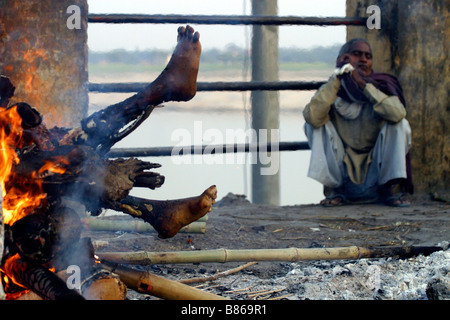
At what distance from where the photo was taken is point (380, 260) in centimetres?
314

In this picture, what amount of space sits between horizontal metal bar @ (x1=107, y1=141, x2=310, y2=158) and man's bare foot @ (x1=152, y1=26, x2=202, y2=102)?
273 cm

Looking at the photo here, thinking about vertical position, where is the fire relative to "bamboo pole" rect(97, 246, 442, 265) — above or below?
above

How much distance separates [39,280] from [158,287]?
0.44m

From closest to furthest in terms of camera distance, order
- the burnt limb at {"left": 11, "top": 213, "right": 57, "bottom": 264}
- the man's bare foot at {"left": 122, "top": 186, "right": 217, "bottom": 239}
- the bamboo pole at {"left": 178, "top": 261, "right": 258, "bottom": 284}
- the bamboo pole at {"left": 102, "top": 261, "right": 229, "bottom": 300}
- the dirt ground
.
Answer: the burnt limb at {"left": 11, "top": 213, "right": 57, "bottom": 264} < the bamboo pole at {"left": 102, "top": 261, "right": 229, "bottom": 300} < the man's bare foot at {"left": 122, "top": 186, "right": 217, "bottom": 239} < the bamboo pole at {"left": 178, "top": 261, "right": 258, "bottom": 284} < the dirt ground

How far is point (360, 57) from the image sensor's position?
5324 millimetres

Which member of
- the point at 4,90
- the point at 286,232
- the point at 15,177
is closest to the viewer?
the point at 15,177

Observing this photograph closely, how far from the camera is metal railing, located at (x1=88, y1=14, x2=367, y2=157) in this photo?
5265 mm

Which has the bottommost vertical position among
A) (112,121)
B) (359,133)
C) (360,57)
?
(359,133)

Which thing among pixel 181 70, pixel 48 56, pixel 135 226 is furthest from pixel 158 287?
pixel 48 56

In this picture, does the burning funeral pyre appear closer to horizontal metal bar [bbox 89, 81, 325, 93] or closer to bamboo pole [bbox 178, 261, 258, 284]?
bamboo pole [bbox 178, 261, 258, 284]

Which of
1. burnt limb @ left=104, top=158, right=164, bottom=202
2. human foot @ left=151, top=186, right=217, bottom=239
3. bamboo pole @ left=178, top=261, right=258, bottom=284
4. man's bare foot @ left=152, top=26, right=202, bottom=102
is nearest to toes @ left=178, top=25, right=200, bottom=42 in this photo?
man's bare foot @ left=152, top=26, right=202, bottom=102

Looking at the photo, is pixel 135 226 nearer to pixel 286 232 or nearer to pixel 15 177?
pixel 286 232

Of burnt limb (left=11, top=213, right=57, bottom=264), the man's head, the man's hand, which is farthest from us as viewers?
the man's head

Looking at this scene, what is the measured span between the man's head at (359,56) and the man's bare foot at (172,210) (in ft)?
10.4
